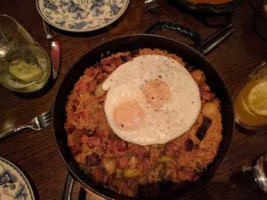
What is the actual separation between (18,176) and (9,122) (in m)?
0.45

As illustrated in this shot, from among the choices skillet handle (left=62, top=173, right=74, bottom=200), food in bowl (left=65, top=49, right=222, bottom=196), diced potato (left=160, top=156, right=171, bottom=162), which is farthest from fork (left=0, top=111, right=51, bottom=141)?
diced potato (left=160, top=156, right=171, bottom=162)

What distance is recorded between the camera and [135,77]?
1.98m

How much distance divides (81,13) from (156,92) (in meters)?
1.01

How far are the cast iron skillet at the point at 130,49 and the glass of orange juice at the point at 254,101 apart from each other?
0.17 metres

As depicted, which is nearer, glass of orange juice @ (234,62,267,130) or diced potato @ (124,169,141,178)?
diced potato @ (124,169,141,178)

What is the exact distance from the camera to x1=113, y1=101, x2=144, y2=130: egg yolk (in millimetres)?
1845

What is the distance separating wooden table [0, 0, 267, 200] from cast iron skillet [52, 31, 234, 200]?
0.65ft

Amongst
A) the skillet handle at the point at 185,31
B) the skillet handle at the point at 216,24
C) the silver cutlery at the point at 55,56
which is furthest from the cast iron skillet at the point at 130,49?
the skillet handle at the point at 216,24

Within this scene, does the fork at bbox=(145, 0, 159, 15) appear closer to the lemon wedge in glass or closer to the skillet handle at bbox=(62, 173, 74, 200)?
the lemon wedge in glass

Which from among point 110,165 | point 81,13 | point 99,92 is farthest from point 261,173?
point 81,13

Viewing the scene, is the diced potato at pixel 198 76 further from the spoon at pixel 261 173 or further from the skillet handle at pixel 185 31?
the spoon at pixel 261 173

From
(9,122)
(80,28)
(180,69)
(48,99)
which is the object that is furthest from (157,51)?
(9,122)

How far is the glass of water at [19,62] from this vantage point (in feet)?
6.75

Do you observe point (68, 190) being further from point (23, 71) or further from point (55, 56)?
point (55, 56)
